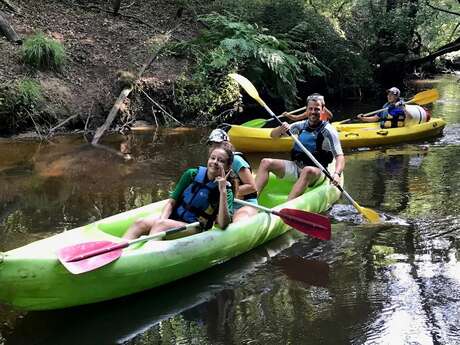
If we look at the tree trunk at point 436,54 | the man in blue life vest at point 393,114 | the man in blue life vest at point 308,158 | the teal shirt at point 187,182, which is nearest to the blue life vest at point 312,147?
the man in blue life vest at point 308,158

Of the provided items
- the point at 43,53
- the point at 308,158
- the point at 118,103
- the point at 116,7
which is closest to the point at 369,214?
the point at 308,158

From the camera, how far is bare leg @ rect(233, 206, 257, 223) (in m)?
4.49

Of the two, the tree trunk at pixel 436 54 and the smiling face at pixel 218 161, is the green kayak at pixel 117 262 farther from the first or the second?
the tree trunk at pixel 436 54

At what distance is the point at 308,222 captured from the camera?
4516 millimetres

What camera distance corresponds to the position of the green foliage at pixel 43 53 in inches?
374

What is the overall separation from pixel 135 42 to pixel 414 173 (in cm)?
659

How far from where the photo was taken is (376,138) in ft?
29.5

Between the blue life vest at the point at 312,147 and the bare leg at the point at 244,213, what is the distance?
1.27 metres

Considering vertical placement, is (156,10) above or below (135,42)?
above

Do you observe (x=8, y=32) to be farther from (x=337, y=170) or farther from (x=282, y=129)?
(x=337, y=170)

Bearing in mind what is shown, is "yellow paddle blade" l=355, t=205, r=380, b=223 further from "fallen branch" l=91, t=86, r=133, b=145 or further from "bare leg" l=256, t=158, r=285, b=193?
"fallen branch" l=91, t=86, r=133, b=145

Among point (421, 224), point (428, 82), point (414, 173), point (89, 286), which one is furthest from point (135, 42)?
point (428, 82)

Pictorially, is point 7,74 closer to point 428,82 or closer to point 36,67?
point 36,67

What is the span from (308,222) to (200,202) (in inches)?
37.9
